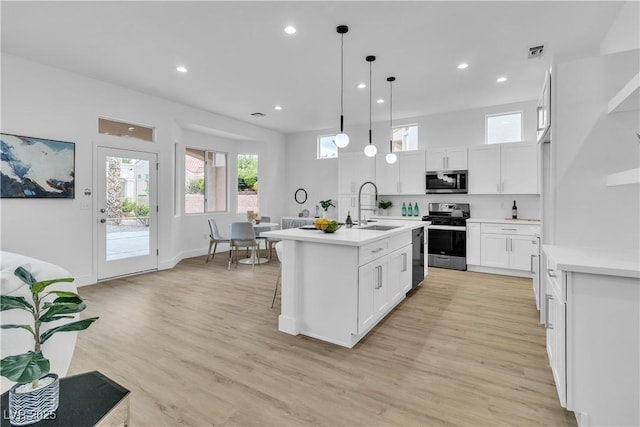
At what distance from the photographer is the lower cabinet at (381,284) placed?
2676 millimetres

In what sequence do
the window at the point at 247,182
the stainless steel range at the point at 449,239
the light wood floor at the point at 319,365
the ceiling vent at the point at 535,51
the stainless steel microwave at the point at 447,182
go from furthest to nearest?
the window at the point at 247,182, the stainless steel microwave at the point at 447,182, the stainless steel range at the point at 449,239, the ceiling vent at the point at 535,51, the light wood floor at the point at 319,365

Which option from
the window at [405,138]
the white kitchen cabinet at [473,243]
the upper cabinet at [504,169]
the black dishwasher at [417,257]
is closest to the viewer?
the black dishwasher at [417,257]

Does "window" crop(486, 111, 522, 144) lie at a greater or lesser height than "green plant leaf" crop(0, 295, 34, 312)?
greater

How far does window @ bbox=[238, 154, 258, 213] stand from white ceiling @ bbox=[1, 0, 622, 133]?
9.06 ft

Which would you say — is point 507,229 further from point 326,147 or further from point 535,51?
point 326,147

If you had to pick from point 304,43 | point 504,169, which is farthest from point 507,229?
point 304,43

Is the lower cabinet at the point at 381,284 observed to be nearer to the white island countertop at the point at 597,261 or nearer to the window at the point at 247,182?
the white island countertop at the point at 597,261

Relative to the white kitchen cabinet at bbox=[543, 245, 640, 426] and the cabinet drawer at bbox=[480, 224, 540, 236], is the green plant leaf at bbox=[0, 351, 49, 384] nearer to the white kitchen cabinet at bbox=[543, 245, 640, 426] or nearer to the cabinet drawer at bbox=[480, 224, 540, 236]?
the white kitchen cabinet at bbox=[543, 245, 640, 426]

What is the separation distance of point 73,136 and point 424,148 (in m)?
5.81

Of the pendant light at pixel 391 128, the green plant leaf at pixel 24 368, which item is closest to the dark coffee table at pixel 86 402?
the green plant leaf at pixel 24 368

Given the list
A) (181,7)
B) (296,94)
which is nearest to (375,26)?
(181,7)

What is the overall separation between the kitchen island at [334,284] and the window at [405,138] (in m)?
4.02

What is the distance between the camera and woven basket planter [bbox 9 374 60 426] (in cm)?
97

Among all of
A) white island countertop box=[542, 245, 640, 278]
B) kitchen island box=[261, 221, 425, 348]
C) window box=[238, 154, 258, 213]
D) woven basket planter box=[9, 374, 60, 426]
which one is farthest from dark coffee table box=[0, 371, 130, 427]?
window box=[238, 154, 258, 213]
